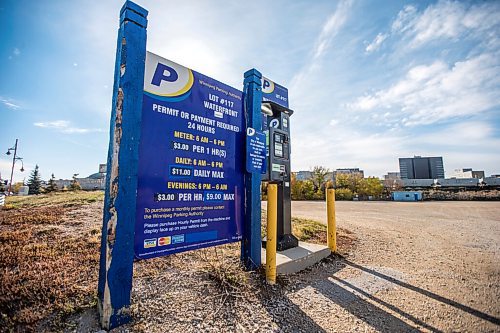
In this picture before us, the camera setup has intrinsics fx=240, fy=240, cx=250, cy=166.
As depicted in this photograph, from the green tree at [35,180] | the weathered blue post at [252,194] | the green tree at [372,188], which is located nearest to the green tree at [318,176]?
the green tree at [372,188]

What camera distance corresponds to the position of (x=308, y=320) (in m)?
2.40

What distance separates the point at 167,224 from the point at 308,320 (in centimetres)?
175

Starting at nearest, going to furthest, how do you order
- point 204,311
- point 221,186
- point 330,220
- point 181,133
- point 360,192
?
point 204,311
point 181,133
point 221,186
point 330,220
point 360,192

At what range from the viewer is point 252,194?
355 centimetres

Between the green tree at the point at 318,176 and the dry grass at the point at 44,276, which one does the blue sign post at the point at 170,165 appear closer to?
the dry grass at the point at 44,276

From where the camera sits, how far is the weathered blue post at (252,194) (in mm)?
3508

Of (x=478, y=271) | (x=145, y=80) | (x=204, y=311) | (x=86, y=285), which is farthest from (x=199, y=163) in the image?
(x=478, y=271)

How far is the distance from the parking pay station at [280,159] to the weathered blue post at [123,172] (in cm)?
250

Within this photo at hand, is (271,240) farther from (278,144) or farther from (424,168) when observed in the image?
(424,168)

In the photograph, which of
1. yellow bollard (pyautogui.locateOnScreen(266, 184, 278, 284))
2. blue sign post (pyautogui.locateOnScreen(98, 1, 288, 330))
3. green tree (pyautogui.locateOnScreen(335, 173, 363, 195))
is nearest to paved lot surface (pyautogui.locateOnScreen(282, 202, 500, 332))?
yellow bollard (pyautogui.locateOnScreen(266, 184, 278, 284))

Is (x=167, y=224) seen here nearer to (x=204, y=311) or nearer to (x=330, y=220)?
(x=204, y=311)

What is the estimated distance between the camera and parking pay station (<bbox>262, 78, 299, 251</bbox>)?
14.6ft

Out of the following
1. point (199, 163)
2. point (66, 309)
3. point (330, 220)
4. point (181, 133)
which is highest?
point (181, 133)

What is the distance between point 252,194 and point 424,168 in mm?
55057
